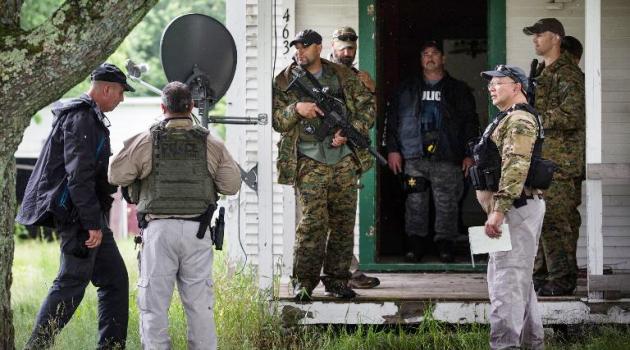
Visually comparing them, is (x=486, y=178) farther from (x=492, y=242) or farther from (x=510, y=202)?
(x=492, y=242)

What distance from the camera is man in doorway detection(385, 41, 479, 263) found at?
9750mm

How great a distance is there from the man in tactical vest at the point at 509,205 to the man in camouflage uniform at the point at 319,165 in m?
1.30

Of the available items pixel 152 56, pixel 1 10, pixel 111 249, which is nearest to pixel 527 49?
pixel 111 249

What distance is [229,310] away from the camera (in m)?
7.93

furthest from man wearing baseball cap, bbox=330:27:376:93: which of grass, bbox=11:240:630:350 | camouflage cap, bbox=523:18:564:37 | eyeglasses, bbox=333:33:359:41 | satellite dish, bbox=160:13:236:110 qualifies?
grass, bbox=11:240:630:350

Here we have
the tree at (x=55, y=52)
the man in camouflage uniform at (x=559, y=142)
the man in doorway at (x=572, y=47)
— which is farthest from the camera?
the man in doorway at (x=572, y=47)

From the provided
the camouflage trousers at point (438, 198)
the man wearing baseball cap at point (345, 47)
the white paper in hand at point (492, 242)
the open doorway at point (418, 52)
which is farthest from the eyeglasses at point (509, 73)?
the open doorway at point (418, 52)

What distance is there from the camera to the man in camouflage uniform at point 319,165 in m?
7.86

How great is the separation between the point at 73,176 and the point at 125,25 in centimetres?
127

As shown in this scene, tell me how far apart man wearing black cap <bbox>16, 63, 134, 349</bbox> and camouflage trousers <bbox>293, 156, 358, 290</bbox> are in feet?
4.29

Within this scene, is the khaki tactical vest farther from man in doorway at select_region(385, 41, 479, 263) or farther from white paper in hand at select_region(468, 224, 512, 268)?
man in doorway at select_region(385, 41, 479, 263)

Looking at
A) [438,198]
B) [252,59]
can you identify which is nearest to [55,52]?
[252,59]

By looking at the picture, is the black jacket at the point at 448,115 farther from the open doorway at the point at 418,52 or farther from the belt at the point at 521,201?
the belt at the point at 521,201

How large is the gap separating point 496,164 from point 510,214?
0.32m
